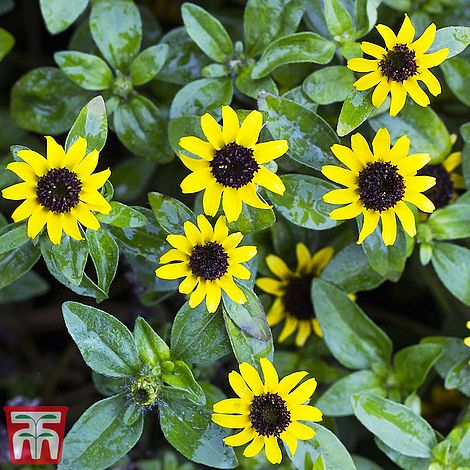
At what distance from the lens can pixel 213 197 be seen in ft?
3.62

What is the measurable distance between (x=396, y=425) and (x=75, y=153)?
2.26 ft

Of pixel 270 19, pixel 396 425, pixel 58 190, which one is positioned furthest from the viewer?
pixel 270 19

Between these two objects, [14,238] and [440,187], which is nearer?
[14,238]

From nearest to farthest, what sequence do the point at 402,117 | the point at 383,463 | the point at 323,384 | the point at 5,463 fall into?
the point at 402,117
the point at 5,463
the point at 323,384
the point at 383,463

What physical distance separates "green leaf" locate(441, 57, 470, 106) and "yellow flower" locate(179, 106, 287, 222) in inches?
18.4

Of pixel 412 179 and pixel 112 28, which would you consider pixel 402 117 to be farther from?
pixel 112 28

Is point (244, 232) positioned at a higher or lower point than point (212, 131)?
lower

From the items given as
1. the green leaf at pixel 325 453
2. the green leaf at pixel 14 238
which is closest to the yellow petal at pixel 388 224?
the green leaf at pixel 325 453

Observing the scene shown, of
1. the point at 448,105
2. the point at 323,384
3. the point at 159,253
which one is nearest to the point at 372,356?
the point at 323,384

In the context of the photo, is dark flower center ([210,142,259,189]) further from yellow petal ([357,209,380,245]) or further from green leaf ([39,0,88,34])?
green leaf ([39,0,88,34])

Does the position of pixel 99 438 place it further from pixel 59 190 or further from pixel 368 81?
pixel 368 81

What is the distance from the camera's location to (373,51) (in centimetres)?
111

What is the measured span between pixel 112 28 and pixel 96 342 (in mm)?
599

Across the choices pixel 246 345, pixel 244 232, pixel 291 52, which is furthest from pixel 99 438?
pixel 291 52
